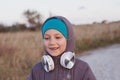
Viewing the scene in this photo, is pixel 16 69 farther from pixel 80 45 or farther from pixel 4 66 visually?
pixel 80 45

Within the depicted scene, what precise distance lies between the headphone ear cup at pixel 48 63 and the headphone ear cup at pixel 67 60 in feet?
0.25

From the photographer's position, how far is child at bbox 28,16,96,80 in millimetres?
3107

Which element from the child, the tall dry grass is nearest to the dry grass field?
the tall dry grass

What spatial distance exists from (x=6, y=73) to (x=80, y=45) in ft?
21.6

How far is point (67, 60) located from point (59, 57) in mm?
95

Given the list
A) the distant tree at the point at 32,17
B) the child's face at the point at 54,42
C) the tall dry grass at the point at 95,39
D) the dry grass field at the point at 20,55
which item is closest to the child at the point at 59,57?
the child's face at the point at 54,42

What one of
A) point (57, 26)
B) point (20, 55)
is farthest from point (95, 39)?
point (57, 26)

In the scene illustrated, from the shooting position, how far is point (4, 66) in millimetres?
9453

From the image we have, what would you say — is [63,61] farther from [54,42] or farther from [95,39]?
[95,39]

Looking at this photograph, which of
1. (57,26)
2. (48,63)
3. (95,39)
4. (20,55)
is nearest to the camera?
(48,63)

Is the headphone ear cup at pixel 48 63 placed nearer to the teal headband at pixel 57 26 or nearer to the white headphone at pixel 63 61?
the white headphone at pixel 63 61

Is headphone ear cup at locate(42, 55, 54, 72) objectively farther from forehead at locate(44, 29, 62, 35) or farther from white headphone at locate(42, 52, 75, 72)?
forehead at locate(44, 29, 62, 35)

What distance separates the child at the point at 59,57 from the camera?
311cm

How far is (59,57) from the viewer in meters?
3.16
